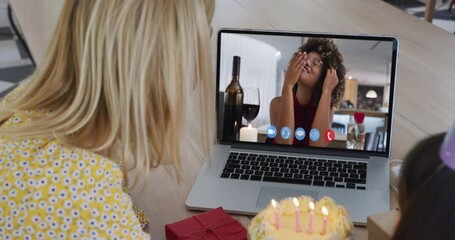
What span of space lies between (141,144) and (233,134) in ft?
1.28

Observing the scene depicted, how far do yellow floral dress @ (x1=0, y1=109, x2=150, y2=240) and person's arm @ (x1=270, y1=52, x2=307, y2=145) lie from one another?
0.44 metres

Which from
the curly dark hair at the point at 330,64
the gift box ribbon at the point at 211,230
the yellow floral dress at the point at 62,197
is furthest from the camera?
the curly dark hair at the point at 330,64

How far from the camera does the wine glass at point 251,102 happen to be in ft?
3.39

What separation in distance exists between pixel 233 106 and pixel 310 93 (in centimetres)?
15

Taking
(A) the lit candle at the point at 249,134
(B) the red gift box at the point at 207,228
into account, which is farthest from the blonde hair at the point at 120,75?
(A) the lit candle at the point at 249,134

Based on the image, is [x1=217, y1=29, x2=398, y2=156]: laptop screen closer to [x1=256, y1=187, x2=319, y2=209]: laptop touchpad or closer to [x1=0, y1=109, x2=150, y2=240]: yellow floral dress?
[x1=256, y1=187, x2=319, y2=209]: laptop touchpad

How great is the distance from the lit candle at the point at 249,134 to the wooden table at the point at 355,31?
111mm

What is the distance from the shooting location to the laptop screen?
101 cm

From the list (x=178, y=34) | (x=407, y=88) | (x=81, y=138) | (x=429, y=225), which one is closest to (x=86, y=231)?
(x=81, y=138)

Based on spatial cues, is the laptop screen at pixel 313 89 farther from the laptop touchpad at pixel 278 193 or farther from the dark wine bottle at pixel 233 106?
the laptop touchpad at pixel 278 193

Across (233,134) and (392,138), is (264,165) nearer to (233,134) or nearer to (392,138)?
(233,134)

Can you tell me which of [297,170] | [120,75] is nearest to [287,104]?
[297,170]

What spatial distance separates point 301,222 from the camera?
0.70 meters

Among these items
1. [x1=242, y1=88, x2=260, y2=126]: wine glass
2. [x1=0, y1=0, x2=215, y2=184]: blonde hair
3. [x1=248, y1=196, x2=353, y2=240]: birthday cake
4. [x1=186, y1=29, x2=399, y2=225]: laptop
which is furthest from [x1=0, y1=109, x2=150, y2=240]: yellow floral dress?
[x1=242, y1=88, x2=260, y2=126]: wine glass
